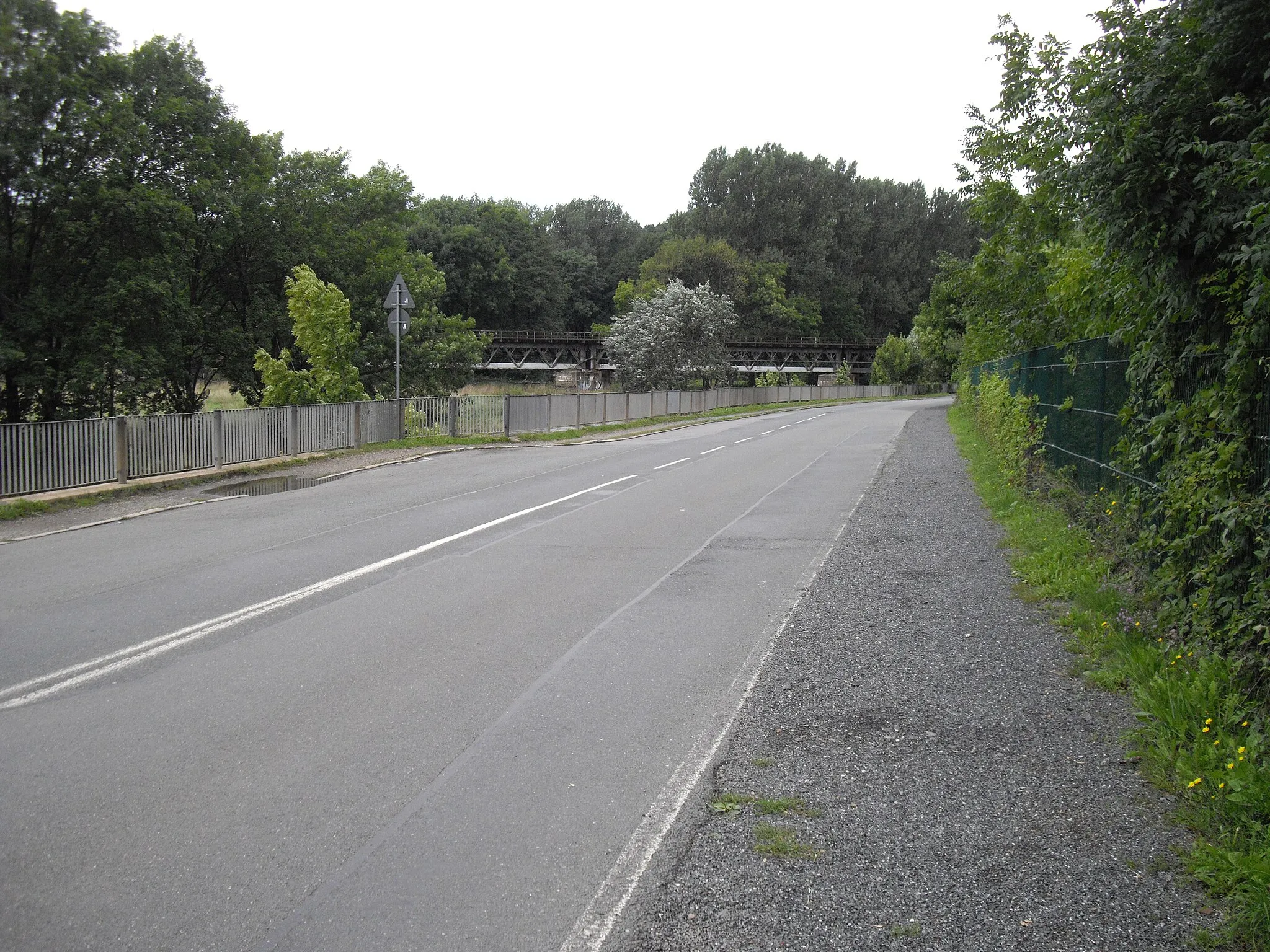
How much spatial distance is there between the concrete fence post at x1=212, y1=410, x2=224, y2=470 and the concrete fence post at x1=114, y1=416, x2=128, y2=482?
7.54 ft

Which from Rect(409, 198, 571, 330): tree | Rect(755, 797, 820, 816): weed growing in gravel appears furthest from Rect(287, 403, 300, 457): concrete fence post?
Rect(409, 198, 571, 330): tree

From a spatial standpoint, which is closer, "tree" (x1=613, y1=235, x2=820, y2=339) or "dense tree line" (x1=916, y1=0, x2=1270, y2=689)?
"dense tree line" (x1=916, y1=0, x2=1270, y2=689)

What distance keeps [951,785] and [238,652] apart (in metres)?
4.81

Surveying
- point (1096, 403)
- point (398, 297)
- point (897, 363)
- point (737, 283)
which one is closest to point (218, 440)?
point (398, 297)

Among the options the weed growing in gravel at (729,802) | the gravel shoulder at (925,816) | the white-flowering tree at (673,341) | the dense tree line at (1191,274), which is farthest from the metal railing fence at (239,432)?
the white-flowering tree at (673,341)

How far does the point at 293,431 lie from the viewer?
21266 millimetres

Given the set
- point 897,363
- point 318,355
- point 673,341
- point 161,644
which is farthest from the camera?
point 897,363

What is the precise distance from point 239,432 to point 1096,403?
1507 cm

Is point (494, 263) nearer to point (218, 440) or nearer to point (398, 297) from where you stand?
point (398, 297)

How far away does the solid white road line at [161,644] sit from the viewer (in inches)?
242

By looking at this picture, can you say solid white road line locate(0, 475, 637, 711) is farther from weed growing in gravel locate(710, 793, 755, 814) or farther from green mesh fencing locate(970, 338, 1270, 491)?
green mesh fencing locate(970, 338, 1270, 491)

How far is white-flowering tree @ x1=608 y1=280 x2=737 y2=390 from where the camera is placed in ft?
188

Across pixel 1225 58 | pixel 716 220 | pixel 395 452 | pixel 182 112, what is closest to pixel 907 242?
pixel 716 220

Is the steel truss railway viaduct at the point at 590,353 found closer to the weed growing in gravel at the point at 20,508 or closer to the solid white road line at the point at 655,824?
the weed growing in gravel at the point at 20,508
